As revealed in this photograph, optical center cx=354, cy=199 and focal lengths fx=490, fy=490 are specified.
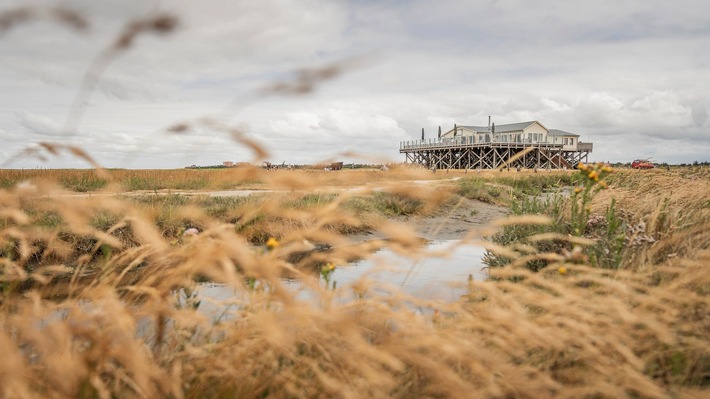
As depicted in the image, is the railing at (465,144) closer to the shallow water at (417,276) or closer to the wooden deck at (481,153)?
the wooden deck at (481,153)

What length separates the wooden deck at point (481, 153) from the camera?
5419 centimetres

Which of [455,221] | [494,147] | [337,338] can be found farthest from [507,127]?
[337,338]

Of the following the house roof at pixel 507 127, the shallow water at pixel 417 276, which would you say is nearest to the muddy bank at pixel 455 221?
the shallow water at pixel 417 276

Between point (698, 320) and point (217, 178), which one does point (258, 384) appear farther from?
point (698, 320)

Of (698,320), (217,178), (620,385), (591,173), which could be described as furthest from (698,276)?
(217,178)

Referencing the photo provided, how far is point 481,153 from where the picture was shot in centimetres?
5581

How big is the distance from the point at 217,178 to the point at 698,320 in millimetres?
2273

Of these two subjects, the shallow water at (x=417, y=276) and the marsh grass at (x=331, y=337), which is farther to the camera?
the shallow water at (x=417, y=276)

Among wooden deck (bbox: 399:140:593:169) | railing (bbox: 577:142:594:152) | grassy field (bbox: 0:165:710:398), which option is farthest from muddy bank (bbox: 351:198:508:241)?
railing (bbox: 577:142:594:152)

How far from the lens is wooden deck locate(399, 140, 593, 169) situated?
54.2 metres

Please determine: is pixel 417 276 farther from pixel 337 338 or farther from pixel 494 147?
pixel 494 147

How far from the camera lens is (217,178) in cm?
192

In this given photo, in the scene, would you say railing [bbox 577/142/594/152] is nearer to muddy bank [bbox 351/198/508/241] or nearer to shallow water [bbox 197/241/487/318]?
muddy bank [bbox 351/198/508/241]

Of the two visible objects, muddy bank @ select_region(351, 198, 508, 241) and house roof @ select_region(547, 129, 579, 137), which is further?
house roof @ select_region(547, 129, 579, 137)
